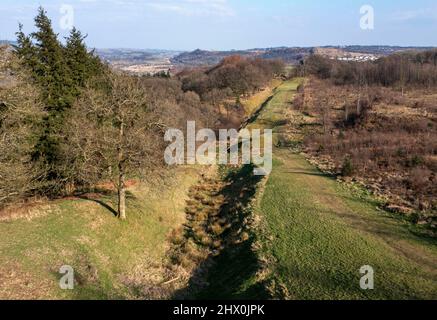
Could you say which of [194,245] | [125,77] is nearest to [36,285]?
[194,245]

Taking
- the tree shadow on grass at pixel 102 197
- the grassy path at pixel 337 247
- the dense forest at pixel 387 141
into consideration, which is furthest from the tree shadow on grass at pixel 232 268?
the dense forest at pixel 387 141

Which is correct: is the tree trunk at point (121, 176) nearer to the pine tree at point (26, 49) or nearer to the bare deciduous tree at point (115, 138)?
the bare deciduous tree at point (115, 138)

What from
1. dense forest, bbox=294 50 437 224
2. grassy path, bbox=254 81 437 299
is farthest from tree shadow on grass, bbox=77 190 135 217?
dense forest, bbox=294 50 437 224

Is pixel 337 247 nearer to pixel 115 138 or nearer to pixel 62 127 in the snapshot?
pixel 115 138

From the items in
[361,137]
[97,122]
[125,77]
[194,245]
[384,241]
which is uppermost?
[125,77]

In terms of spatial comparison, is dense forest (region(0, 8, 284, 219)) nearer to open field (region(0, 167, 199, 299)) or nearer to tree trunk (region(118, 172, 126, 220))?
tree trunk (region(118, 172, 126, 220))
